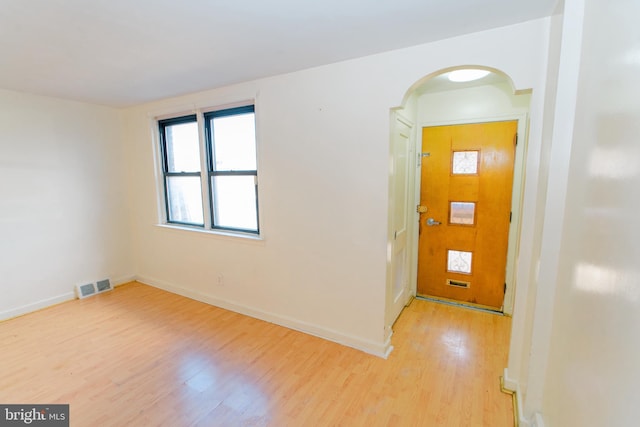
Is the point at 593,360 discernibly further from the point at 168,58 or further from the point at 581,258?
the point at 168,58

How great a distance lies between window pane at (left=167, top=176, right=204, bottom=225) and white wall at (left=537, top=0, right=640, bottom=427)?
3.41 m

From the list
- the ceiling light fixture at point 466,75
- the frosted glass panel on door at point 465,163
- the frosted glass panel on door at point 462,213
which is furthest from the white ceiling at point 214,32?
the frosted glass panel on door at point 462,213

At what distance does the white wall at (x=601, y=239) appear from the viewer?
795mm

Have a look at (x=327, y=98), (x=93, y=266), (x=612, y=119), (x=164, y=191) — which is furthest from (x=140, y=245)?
(x=612, y=119)

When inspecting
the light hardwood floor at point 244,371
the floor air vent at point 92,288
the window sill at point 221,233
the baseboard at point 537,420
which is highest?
the window sill at point 221,233

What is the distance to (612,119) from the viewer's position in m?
0.94

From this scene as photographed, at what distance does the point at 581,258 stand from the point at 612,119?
1.76 ft

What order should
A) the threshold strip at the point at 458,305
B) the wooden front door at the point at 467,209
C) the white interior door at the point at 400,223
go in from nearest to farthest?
1. the white interior door at the point at 400,223
2. the wooden front door at the point at 467,209
3. the threshold strip at the point at 458,305

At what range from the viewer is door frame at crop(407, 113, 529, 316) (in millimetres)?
2742

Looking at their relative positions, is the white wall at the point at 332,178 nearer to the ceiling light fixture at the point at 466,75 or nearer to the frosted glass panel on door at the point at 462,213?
the ceiling light fixture at the point at 466,75

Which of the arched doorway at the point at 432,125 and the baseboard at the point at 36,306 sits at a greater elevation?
the arched doorway at the point at 432,125

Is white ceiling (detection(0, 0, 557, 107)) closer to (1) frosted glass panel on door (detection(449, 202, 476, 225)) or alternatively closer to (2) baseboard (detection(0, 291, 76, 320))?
(1) frosted glass panel on door (detection(449, 202, 476, 225))

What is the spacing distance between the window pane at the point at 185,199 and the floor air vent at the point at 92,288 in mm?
Answer: 1178

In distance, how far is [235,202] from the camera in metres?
3.17
